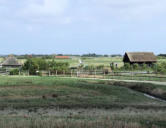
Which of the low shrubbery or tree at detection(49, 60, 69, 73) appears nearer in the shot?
tree at detection(49, 60, 69, 73)

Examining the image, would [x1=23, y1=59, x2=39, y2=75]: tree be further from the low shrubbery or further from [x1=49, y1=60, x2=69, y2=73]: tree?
[x1=49, y1=60, x2=69, y2=73]: tree

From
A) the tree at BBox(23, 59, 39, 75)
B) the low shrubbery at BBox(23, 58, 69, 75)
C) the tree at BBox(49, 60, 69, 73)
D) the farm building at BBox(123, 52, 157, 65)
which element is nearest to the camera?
the tree at BBox(49, 60, 69, 73)

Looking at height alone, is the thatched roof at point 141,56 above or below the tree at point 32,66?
above

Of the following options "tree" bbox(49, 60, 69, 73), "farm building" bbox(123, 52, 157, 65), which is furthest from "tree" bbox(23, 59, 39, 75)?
"farm building" bbox(123, 52, 157, 65)

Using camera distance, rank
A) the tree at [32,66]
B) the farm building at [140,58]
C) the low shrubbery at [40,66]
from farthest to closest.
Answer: the farm building at [140,58], the tree at [32,66], the low shrubbery at [40,66]

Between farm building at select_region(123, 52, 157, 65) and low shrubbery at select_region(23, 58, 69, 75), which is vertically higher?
farm building at select_region(123, 52, 157, 65)

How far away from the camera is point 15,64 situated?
101 m

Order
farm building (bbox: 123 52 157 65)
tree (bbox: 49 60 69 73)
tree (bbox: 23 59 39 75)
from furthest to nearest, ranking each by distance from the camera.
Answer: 1. farm building (bbox: 123 52 157 65)
2. tree (bbox: 23 59 39 75)
3. tree (bbox: 49 60 69 73)

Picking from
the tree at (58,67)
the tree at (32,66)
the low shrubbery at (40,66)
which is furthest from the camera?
the tree at (32,66)

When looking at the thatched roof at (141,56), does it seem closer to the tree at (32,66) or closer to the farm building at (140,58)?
the farm building at (140,58)

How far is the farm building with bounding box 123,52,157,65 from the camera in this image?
8288cm

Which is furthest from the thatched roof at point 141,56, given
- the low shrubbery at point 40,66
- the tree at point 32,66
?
the tree at point 32,66

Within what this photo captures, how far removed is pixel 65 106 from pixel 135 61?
63.6 meters

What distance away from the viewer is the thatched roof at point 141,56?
82938mm
